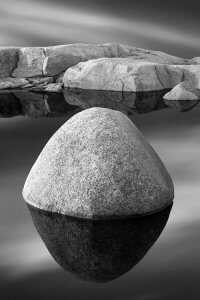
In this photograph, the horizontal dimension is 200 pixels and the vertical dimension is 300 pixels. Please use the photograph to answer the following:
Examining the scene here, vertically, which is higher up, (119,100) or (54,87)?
(119,100)

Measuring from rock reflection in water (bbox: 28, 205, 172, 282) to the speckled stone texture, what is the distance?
5.1 inches

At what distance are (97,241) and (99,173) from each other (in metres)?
1.01

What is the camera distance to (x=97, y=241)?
7.09 meters

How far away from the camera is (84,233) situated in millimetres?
7281

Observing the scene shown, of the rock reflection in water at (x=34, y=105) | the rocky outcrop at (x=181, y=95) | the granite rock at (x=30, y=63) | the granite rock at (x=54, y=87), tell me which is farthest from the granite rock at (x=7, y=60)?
the rocky outcrop at (x=181, y=95)

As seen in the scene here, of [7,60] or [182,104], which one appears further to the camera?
[7,60]

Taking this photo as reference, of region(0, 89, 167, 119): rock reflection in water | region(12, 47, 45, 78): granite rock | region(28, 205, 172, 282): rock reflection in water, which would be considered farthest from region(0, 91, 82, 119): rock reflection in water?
region(28, 205, 172, 282): rock reflection in water

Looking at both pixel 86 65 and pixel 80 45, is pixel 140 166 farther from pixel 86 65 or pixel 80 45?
pixel 80 45

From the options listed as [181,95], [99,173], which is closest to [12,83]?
[181,95]

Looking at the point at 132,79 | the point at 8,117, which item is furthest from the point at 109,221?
the point at 132,79

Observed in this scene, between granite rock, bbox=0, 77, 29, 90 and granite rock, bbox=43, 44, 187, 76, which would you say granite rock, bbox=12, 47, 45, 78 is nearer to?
granite rock, bbox=43, 44, 187, 76

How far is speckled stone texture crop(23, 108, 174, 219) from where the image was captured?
761 cm

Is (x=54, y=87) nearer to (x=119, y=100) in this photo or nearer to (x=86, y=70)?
(x=86, y=70)

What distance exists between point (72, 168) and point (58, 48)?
52.2ft
